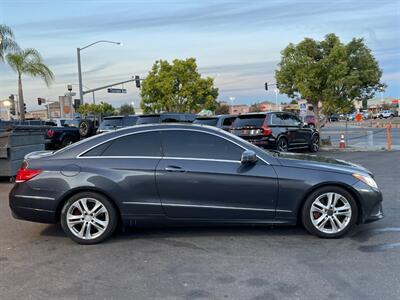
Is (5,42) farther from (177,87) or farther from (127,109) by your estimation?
(127,109)

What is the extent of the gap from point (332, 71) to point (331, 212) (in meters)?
15.1

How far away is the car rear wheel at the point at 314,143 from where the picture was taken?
1770 cm

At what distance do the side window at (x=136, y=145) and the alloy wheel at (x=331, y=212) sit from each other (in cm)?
209

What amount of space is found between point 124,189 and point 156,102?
33.8 m

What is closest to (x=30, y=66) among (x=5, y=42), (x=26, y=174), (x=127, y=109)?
(x=5, y=42)

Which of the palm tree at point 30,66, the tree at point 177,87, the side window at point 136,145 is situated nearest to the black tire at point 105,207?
the side window at point 136,145

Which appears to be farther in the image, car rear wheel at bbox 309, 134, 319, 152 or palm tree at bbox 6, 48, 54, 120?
palm tree at bbox 6, 48, 54, 120

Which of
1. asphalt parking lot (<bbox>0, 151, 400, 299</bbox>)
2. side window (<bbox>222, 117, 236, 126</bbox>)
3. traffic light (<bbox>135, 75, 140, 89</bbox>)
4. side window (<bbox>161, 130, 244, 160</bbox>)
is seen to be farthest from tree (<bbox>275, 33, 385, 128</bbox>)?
traffic light (<bbox>135, 75, 140, 89</bbox>)

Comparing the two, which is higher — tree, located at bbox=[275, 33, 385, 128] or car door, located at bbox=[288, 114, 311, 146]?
tree, located at bbox=[275, 33, 385, 128]

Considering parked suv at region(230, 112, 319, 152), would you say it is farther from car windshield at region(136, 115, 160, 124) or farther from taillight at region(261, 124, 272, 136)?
car windshield at region(136, 115, 160, 124)

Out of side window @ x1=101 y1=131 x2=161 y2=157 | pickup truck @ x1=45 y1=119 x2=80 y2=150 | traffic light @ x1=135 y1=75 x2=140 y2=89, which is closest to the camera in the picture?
side window @ x1=101 y1=131 x2=161 y2=157

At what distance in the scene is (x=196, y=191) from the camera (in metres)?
5.39

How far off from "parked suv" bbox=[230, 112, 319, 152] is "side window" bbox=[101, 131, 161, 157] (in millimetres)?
10036

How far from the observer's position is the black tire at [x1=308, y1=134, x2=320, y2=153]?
17688 millimetres
